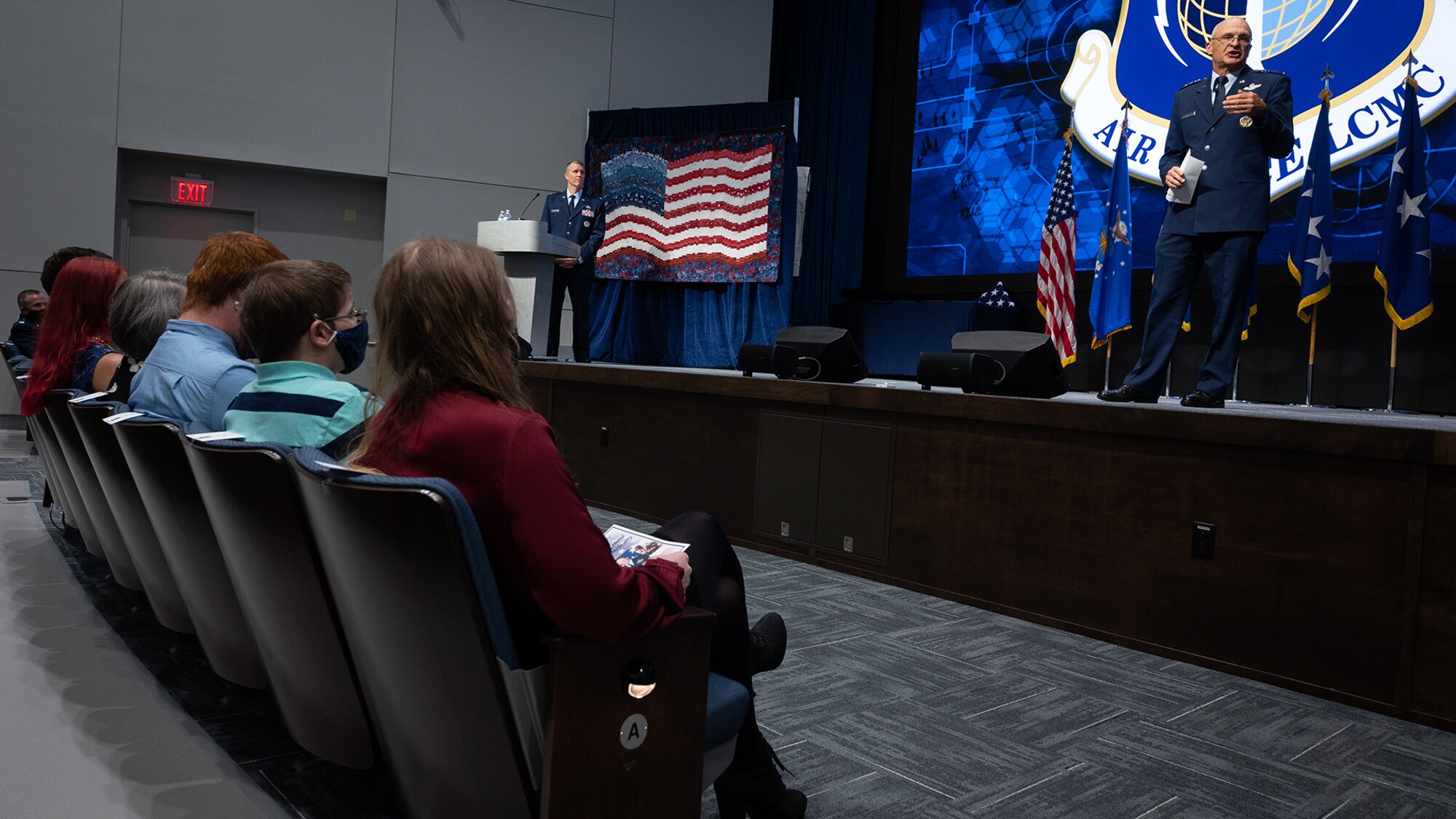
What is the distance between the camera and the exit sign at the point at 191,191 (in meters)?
7.77

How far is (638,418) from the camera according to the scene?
15.8 ft

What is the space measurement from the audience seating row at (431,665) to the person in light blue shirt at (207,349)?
0.61 m

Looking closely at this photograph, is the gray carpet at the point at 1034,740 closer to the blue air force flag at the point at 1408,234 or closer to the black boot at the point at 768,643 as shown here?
the black boot at the point at 768,643

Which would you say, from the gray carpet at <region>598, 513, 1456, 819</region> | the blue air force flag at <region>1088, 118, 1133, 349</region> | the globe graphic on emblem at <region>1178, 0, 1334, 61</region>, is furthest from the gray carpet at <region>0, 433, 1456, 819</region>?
the globe graphic on emblem at <region>1178, 0, 1334, 61</region>

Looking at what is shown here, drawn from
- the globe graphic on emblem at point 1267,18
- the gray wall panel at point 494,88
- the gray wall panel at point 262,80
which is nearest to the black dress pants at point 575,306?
the gray wall panel at point 494,88

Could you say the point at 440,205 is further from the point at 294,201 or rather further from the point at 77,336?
the point at 77,336

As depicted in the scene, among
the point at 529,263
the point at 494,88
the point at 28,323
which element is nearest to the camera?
the point at 28,323

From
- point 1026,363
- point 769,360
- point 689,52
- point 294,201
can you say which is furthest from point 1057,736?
point 689,52

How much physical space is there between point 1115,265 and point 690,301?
3.61 m

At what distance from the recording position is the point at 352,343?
81.4 inches

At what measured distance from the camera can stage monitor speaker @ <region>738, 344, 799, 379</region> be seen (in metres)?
4.49

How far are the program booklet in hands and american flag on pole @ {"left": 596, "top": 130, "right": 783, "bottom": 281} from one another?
6301 mm

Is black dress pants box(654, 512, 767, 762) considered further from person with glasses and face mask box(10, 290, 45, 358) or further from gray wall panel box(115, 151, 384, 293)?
gray wall panel box(115, 151, 384, 293)

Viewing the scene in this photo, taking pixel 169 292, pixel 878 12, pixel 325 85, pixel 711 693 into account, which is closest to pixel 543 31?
pixel 325 85
